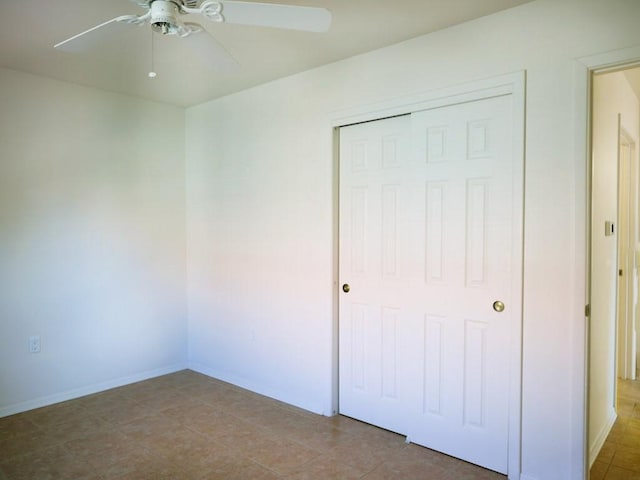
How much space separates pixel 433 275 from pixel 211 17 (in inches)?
72.9

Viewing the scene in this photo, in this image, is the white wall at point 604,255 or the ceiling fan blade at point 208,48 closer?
the ceiling fan blade at point 208,48

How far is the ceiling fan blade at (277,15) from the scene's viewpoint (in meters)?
1.70

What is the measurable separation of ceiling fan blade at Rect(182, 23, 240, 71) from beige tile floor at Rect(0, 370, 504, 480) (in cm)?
220

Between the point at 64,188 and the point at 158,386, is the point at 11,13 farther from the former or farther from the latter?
the point at 158,386

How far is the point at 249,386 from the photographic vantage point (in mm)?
3887

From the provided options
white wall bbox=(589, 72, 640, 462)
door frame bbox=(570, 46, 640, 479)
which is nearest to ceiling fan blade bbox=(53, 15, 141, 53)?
door frame bbox=(570, 46, 640, 479)

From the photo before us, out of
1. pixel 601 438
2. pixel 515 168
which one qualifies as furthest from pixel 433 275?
pixel 601 438

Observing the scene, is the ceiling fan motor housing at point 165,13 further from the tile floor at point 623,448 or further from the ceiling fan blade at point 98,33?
the tile floor at point 623,448

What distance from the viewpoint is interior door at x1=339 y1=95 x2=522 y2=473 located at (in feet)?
8.20

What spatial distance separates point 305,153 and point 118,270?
1.99m

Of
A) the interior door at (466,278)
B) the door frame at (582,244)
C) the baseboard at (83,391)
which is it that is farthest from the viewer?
the baseboard at (83,391)

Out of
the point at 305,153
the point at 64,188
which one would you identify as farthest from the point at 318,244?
the point at 64,188

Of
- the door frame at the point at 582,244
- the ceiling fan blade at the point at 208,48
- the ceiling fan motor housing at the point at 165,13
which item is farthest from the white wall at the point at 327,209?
the ceiling fan motor housing at the point at 165,13

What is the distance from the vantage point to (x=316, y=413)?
3350mm
